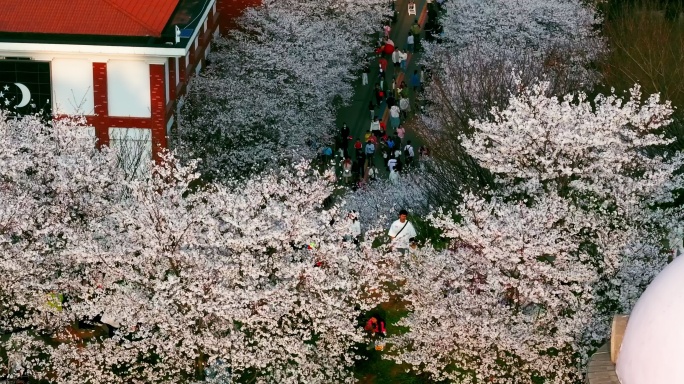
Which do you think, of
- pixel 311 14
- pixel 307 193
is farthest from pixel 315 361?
pixel 311 14

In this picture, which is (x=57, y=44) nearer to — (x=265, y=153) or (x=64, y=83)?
(x=64, y=83)

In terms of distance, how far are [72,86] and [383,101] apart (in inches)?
576

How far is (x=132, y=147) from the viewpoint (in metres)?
52.3

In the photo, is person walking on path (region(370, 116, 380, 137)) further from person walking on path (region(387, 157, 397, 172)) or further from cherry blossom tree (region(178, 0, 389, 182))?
person walking on path (region(387, 157, 397, 172))

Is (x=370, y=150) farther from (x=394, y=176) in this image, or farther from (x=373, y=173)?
(x=394, y=176)

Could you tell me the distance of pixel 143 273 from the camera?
34750 millimetres

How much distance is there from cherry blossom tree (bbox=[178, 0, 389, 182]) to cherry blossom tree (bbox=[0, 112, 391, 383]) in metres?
16.5

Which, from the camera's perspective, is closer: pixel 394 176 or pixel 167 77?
pixel 394 176

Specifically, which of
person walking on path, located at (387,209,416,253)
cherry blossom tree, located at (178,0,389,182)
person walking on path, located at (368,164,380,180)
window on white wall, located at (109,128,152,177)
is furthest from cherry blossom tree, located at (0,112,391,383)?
person walking on path, located at (368,164,380,180)

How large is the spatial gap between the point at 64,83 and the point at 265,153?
7287 mm

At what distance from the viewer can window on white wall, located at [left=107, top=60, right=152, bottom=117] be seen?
178 ft

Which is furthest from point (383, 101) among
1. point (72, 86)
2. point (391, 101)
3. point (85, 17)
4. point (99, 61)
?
point (85, 17)

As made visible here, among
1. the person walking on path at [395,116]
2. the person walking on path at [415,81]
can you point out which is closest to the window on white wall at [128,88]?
the person walking on path at [395,116]

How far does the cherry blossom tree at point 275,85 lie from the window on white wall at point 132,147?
48.0 inches
